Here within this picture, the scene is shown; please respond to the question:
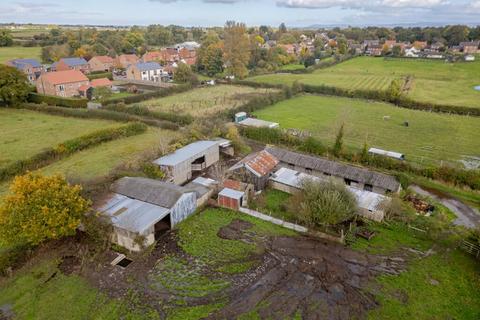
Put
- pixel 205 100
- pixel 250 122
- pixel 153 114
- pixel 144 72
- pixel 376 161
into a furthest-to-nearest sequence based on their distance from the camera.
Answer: pixel 144 72
pixel 205 100
pixel 153 114
pixel 250 122
pixel 376 161

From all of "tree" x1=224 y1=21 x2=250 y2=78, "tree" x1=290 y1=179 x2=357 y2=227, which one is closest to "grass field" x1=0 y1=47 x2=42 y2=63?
"tree" x1=224 y1=21 x2=250 y2=78

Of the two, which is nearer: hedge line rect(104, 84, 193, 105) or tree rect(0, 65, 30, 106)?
tree rect(0, 65, 30, 106)

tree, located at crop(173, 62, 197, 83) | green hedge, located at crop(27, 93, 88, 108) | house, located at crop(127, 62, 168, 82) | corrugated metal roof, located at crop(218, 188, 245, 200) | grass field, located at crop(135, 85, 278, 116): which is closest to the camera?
corrugated metal roof, located at crop(218, 188, 245, 200)

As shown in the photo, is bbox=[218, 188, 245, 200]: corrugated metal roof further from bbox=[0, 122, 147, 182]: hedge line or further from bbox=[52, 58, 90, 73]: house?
bbox=[52, 58, 90, 73]: house

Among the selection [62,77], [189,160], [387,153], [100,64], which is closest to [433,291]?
[387,153]

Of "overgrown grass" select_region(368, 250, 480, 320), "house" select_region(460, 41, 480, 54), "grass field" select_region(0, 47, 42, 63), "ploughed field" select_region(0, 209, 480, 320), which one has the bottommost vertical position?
"overgrown grass" select_region(368, 250, 480, 320)

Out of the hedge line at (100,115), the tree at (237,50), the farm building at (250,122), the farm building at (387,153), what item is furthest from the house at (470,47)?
the hedge line at (100,115)

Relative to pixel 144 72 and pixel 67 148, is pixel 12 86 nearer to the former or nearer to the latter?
pixel 67 148

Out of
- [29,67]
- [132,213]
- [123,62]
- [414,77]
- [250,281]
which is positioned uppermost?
[123,62]

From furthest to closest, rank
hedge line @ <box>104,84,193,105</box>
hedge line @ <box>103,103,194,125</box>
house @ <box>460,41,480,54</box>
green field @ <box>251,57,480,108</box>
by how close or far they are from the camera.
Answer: house @ <box>460,41,480,54</box>, green field @ <box>251,57,480,108</box>, hedge line @ <box>104,84,193,105</box>, hedge line @ <box>103,103,194,125</box>
